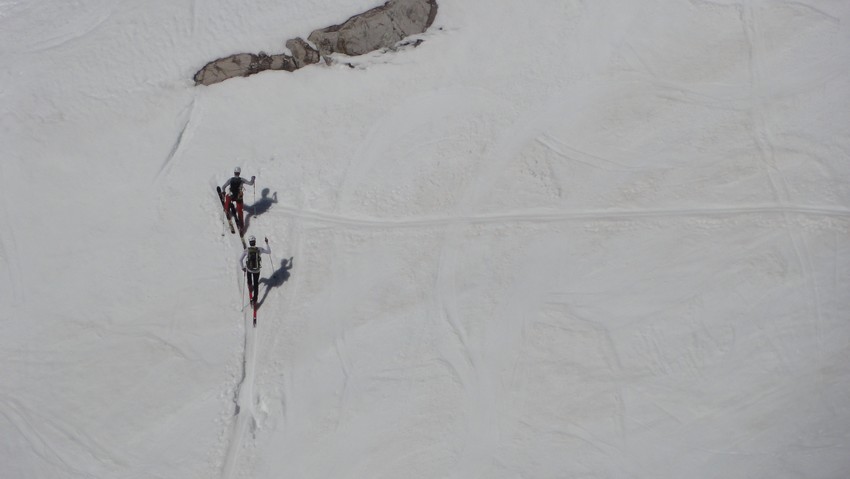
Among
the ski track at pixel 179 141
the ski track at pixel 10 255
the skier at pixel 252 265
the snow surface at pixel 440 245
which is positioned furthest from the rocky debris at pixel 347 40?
the ski track at pixel 10 255

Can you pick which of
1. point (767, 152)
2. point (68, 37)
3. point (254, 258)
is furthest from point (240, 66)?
point (767, 152)

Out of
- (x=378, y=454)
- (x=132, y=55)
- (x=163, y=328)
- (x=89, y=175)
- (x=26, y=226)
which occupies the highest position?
(x=132, y=55)

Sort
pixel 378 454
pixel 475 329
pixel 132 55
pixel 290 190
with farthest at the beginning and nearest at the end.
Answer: pixel 132 55
pixel 290 190
pixel 475 329
pixel 378 454

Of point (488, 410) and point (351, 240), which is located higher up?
point (351, 240)

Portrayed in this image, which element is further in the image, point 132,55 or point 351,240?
point 132,55

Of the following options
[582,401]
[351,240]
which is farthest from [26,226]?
[582,401]

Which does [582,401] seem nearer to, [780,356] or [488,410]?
[488,410]

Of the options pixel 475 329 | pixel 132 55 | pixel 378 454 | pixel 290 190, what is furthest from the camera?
pixel 132 55
